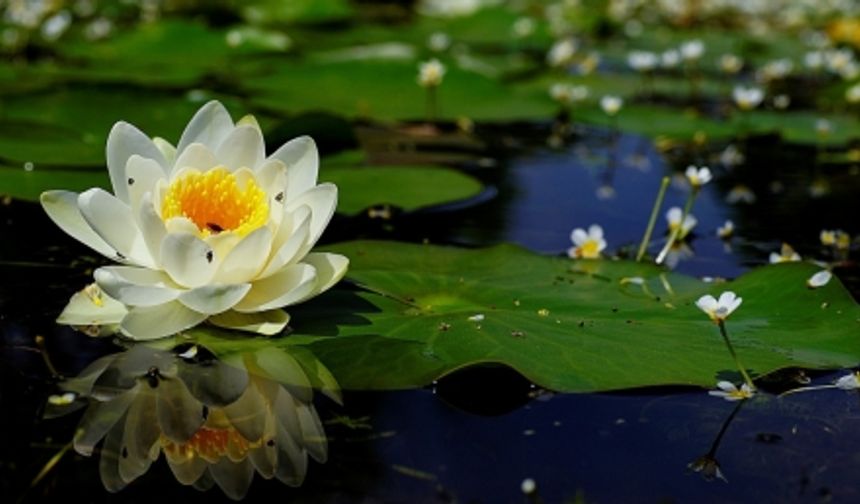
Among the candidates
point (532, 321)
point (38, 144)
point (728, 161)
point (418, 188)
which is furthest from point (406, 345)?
point (728, 161)

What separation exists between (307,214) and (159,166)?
275 millimetres

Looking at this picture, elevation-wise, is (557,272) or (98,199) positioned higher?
(98,199)

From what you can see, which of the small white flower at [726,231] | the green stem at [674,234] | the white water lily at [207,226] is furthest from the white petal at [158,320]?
the small white flower at [726,231]

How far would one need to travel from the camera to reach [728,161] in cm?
380

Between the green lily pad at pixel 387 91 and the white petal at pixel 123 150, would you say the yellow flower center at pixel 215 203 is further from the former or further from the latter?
the green lily pad at pixel 387 91

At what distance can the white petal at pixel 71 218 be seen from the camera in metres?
1.74

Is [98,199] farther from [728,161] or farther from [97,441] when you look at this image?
[728,161]

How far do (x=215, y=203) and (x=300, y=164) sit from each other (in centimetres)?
18

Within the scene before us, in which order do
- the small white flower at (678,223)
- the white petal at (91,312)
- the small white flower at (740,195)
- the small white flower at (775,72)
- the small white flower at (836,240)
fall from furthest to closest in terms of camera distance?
the small white flower at (775,72), the small white flower at (740,195), the small white flower at (836,240), the small white flower at (678,223), the white petal at (91,312)

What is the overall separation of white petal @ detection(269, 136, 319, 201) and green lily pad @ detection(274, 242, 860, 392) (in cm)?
20

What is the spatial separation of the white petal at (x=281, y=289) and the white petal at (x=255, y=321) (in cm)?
2

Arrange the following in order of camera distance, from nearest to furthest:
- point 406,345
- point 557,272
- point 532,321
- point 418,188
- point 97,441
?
point 97,441 < point 406,345 < point 532,321 < point 557,272 < point 418,188

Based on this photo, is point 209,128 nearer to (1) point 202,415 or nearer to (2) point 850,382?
(1) point 202,415

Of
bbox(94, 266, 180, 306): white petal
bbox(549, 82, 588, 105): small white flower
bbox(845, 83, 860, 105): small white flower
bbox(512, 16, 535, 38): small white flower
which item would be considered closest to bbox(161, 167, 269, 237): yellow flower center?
bbox(94, 266, 180, 306): white petal
